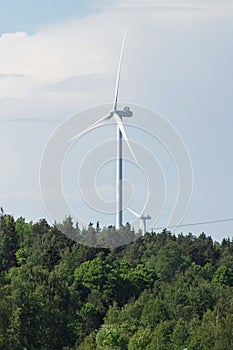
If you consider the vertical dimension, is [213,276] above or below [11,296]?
above

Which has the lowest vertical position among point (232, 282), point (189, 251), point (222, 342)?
point (222, 342)

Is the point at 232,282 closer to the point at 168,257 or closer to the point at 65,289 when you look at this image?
the point at 168,257

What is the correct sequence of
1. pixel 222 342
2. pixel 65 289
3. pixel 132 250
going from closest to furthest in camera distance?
1. pixel 222 342
2. pixel 65 289
3. pixel 132 250

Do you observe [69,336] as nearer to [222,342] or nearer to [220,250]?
[222,342]

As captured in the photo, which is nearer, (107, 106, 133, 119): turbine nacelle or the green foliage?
the green foliage

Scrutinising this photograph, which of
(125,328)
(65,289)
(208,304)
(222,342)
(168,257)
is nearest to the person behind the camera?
(222,342)

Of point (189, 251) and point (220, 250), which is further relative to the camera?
point (220, 250)

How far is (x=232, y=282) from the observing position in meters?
127

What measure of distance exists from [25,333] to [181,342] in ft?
35.5

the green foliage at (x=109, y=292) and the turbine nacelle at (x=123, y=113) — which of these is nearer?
the green foliage at (x=109, y=292)

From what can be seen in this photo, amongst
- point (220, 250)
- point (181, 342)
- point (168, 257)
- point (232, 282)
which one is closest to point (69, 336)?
point (181, 342)

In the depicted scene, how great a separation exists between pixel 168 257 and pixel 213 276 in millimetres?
8080

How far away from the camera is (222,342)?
214 ft

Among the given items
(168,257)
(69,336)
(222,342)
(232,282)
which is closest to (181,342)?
(222,342)
